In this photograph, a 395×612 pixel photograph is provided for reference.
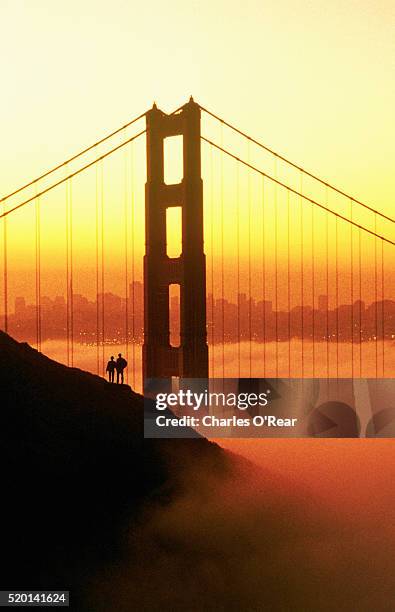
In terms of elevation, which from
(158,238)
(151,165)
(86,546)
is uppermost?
(151,165)

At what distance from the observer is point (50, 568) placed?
14203 mm

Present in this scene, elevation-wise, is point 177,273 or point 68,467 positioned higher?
point 177,273

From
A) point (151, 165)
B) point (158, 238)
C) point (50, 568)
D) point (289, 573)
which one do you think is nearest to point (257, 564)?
point (289, 573)

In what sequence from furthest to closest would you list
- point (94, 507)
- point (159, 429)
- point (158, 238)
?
point (159, 429)
point (158, 238)
point (94, 507)

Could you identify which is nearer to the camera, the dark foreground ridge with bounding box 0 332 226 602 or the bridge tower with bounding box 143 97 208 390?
the dark foreground ridge with bounding box 0 332 226 602

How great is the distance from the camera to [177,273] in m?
18.1

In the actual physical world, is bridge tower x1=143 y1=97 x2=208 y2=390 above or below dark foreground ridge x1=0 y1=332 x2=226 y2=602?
above

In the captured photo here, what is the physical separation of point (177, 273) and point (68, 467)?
4.78 meters

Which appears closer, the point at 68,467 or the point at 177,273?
the point at 68,467

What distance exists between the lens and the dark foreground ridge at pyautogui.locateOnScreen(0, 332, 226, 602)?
14.4m

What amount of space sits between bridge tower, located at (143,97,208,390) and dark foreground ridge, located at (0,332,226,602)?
4.60ft

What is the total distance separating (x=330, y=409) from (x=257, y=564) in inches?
135

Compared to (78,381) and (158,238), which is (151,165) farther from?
(78,381)

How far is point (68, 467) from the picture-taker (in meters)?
15.8
